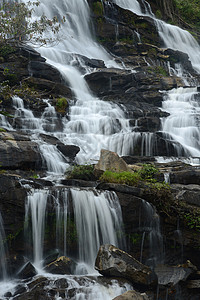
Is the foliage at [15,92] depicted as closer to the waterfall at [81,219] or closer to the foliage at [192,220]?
the waterfall at [81,219]

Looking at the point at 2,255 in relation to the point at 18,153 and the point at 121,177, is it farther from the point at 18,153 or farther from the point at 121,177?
the point at 18,153

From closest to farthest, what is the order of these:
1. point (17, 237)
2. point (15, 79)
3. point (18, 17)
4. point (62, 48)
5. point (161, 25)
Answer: point (17, 237) → point (18, 17) → point (15, 79) → point (62, 48) → point (161, 25)

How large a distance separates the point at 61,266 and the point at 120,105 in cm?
1579

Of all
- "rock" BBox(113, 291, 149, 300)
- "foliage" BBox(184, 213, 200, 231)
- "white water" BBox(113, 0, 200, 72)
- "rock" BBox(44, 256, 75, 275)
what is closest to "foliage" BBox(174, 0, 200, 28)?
"white water" BBox(113, 0, 200, 72)

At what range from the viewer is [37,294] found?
6.05 meters

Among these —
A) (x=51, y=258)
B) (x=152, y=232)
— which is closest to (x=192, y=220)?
(x=152, y=232)

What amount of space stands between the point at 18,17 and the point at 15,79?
10.9 meters

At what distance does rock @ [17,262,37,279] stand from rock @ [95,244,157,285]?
1.51 meters

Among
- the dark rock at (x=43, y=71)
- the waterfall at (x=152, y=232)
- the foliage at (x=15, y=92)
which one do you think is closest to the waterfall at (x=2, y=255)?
the foliage at (x=15, y=92)

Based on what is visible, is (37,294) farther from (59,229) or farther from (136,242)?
(136,242)

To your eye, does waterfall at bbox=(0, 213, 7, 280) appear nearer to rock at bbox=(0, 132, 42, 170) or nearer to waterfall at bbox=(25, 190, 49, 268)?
waterfall at bbox=(25, 190, 49, 268)

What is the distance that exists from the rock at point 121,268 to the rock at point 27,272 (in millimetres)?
1514

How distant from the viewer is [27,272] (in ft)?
22.8

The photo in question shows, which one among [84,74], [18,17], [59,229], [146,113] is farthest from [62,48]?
[59,229]
